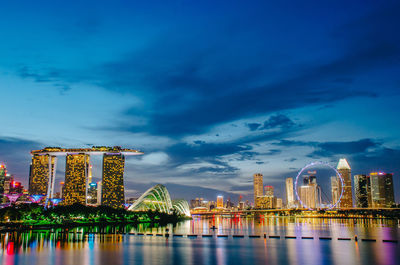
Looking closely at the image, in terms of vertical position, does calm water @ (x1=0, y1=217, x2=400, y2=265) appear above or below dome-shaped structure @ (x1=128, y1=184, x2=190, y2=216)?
below

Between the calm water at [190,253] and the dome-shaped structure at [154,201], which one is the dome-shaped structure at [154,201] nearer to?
the dome-shaped structure at [154,201]

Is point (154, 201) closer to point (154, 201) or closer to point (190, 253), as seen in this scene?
point (154, 201)

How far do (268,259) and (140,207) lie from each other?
132935 mm

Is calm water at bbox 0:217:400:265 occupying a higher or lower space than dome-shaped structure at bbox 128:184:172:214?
lower

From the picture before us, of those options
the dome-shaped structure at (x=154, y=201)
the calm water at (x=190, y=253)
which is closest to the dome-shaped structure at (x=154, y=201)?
the dome-shaped structure at (x=154, y=201)

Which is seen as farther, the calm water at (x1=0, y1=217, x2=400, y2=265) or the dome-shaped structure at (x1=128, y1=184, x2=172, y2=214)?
the dome-shaped structure at (x1=128, y1=184, x2=172, y2=214)

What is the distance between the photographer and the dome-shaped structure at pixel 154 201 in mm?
178500

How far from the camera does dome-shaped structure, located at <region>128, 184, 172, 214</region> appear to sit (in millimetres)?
178500

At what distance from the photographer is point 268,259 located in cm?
5116

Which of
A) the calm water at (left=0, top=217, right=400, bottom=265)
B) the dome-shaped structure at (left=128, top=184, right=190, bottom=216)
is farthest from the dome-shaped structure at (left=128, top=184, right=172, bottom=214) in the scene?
the calm water at (left=0, top=217, right=400, bottom=265)

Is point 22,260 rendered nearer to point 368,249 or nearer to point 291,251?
point 291,251

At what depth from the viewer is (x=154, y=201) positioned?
183m

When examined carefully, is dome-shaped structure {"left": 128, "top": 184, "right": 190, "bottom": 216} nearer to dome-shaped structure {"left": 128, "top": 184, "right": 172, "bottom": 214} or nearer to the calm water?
dome-shaped structure {"left": 128, "top": 184, "right": 172, "bottom": 214}

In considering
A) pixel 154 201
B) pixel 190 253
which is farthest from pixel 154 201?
pixel 190 253
